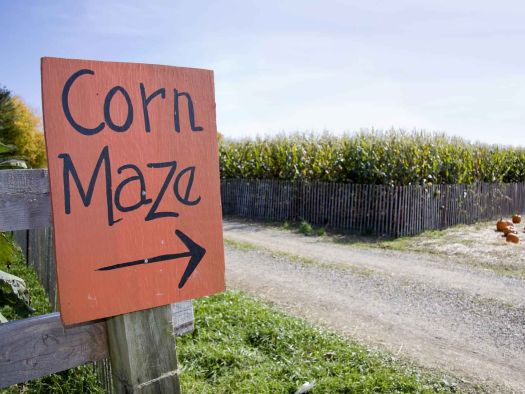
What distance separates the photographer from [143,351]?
4.99 feet

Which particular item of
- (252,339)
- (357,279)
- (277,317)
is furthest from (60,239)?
(357,279)

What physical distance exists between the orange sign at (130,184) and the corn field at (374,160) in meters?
11.8

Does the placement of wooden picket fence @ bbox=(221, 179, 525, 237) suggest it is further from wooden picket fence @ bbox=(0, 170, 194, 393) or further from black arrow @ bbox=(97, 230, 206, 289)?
wooden picket fence @ bbox=(0, 170, 194, 393)

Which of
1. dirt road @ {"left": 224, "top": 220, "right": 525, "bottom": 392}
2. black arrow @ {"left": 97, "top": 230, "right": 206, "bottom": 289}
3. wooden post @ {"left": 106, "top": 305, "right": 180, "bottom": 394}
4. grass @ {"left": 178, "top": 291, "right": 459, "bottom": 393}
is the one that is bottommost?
dirt road @ {"left": 224, "top": 220, "right": 525, "bottom": 392}

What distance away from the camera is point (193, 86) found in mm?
1601

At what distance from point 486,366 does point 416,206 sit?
8753mm

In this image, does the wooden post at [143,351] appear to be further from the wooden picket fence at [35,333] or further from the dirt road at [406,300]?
the dirt road at [406,300]

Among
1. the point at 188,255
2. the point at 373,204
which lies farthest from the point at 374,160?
the point at 188,255

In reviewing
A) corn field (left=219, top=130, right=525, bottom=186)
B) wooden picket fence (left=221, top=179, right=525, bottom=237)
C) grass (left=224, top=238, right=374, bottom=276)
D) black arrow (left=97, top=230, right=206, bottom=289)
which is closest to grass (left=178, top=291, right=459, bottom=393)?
black arrow (left=97, top=230, right=206, bottom=289)

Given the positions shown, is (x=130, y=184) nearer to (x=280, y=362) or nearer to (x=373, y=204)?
(x=280, y=362)

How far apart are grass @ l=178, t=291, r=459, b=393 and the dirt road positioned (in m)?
0.52

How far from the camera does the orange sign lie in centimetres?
141

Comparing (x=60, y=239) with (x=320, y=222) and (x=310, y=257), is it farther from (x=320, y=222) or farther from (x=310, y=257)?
(x=320, y=222)

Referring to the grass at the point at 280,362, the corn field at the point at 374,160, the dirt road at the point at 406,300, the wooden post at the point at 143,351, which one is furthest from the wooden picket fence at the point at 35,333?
the corn field at the point at 374,160
